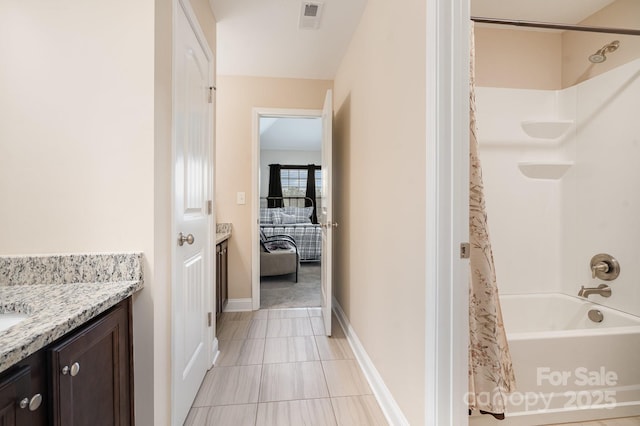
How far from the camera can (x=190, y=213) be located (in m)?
1.53

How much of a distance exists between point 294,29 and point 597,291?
9.49ft

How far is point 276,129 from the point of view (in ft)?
20.4

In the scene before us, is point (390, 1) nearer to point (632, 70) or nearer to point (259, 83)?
point (632, 70)

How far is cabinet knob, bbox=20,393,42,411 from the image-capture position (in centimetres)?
57

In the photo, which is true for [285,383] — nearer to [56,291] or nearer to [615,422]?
[56,291]

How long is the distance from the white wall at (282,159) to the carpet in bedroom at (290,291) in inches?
146

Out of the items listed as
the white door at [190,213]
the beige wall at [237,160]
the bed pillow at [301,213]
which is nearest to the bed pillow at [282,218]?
the bed pillow at [301,213]

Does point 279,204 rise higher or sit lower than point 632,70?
lower

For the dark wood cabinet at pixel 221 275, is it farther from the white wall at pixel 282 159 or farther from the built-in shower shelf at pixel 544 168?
the white wall at pixel 282 159

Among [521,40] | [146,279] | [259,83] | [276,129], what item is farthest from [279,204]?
[146,279]

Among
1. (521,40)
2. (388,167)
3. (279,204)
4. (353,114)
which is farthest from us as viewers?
(279,204)

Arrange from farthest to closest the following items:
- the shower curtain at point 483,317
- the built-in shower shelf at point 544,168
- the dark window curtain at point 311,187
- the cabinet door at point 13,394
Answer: the dark window curtain at point 311,187
the built-in shower shelf at point 544,168
the shower curtain at point 483,317
the cabinet door at point 13,394

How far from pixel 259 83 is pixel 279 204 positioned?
4758 mm

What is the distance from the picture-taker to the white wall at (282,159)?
25.1ft
